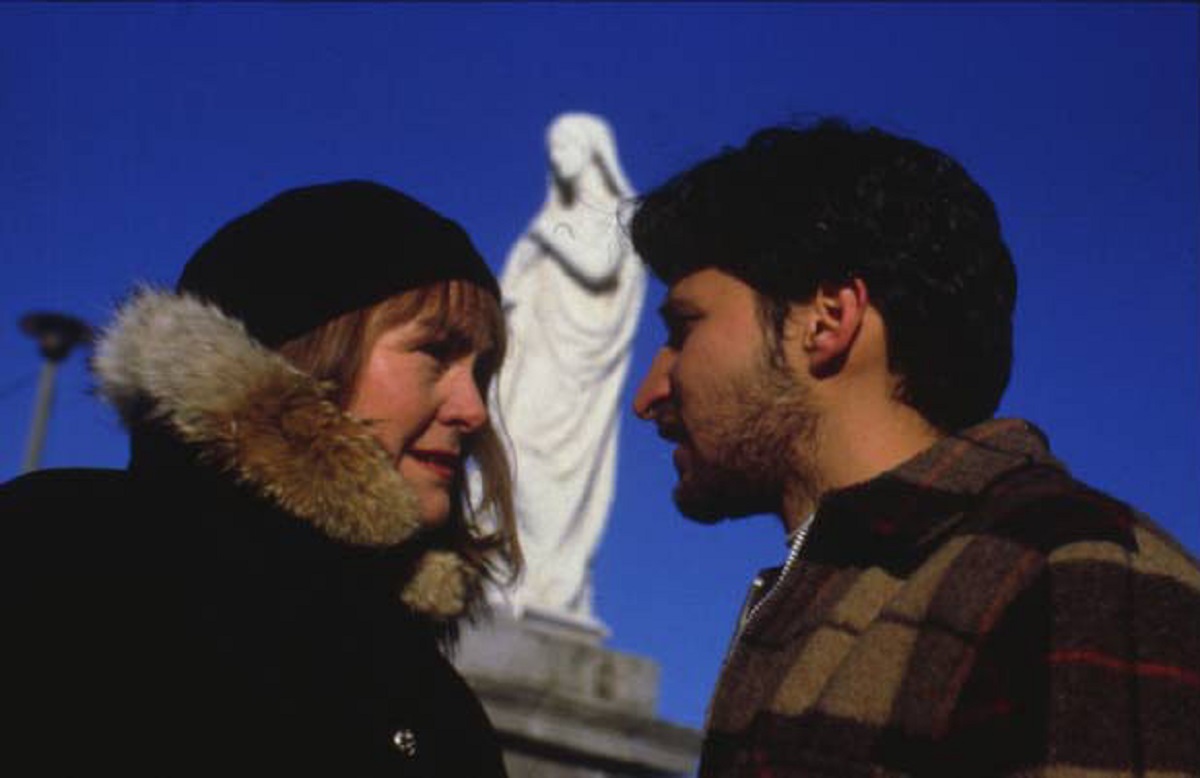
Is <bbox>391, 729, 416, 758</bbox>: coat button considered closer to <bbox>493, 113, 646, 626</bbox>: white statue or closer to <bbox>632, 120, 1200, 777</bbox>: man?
<bbox>632, 120, 1200, 777</bbox>: man

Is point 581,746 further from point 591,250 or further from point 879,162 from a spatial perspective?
point 879,162

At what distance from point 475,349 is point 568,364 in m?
5.91

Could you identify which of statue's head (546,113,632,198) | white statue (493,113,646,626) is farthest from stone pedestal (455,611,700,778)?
statue's head (546,113,632,198)

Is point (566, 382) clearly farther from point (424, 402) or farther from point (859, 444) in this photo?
point (859, 444)

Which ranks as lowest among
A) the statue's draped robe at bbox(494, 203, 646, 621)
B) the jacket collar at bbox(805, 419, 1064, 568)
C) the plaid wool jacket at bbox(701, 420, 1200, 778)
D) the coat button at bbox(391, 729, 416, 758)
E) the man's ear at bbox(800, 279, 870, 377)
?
the coat button at bbox(391, 729, 416, 758)

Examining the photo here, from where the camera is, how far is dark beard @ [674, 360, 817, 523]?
2.14 meters

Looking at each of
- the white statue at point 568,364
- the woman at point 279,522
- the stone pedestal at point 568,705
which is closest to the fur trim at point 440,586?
the woman at point 279,522

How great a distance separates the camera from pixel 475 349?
2459 millimetres

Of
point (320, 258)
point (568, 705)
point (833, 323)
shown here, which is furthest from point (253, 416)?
point (568, 705)

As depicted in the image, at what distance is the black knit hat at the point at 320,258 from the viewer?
2.29 metres

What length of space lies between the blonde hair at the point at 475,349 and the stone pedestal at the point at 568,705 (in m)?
3.47

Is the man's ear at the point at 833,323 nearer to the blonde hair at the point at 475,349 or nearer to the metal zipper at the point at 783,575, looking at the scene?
the metal zipper at the point at 783,575

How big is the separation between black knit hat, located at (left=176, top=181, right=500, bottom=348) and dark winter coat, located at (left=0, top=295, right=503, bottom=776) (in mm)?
Result: 151

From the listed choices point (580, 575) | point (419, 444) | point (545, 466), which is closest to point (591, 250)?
point (545, 466)
